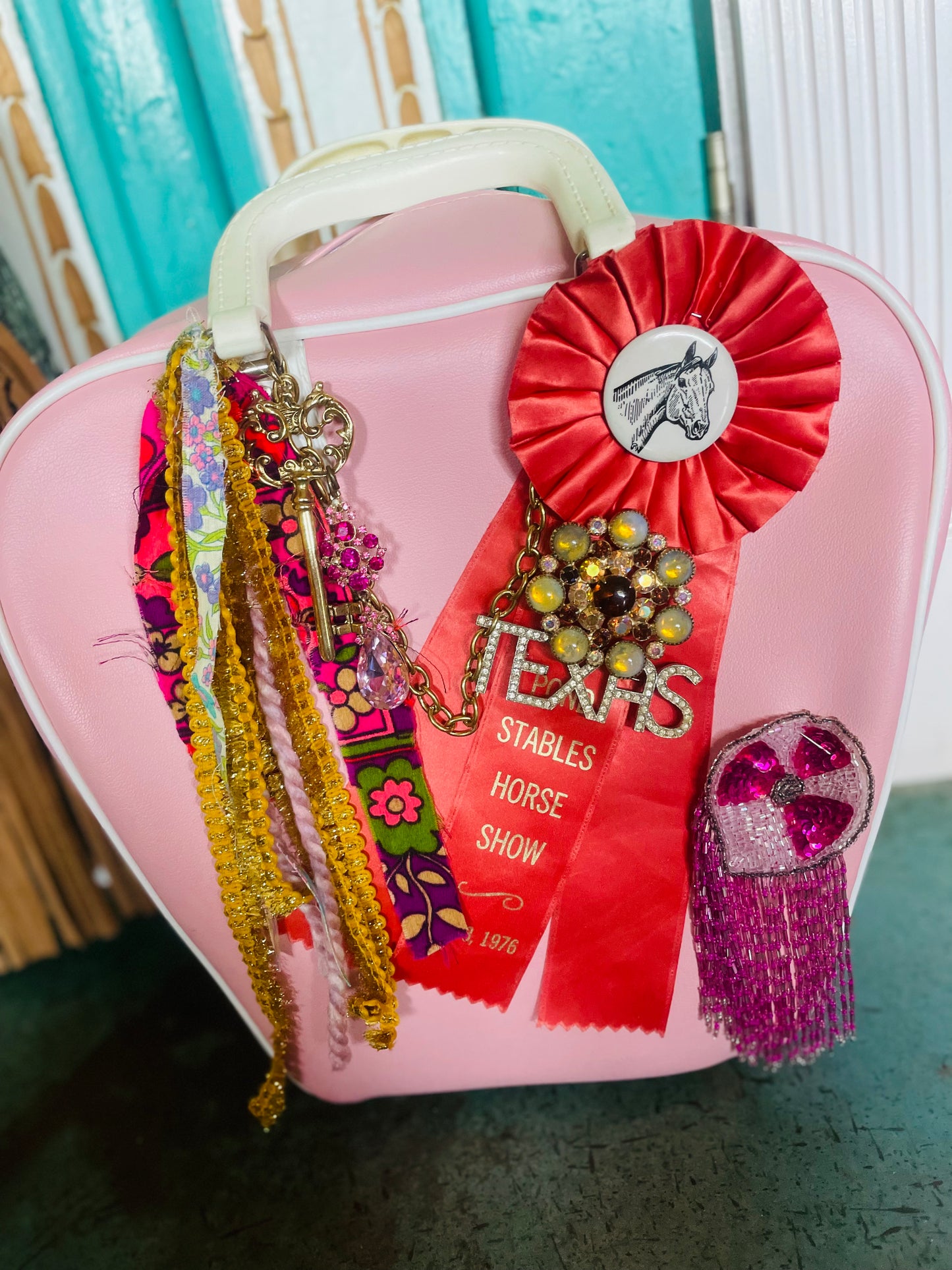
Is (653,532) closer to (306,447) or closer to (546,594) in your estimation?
(546,594)

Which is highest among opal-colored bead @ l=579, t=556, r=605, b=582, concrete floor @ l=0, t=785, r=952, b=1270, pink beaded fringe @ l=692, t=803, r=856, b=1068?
opal-colored bead @ l=579, t=556, r=605, b=582

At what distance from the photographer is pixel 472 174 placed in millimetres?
489

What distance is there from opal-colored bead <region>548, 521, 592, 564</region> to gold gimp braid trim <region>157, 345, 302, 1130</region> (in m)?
0.19

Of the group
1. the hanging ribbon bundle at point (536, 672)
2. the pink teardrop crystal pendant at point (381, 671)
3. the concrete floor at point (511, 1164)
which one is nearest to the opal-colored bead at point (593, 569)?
the hanging ribbon bundle at point (536, 672)

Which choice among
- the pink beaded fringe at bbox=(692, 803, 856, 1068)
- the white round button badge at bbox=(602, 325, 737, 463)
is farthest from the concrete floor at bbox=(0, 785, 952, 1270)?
the white round button badge at bbox=(602, 325, 737, 463)

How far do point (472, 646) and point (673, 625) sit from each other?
12 centimetres

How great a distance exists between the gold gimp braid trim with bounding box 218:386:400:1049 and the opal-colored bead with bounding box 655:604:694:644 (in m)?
0.20

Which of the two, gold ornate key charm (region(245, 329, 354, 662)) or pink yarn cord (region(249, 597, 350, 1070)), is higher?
gold ornate key charm (region(245, 329, 354, 662))

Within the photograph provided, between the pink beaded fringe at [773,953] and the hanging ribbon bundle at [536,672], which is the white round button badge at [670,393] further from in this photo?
the pink beaded fringe at [773,953]

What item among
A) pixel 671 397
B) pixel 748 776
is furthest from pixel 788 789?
pixel 671 397

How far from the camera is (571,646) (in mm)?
441

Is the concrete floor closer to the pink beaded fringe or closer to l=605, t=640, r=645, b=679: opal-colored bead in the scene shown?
the pink beaded fringe

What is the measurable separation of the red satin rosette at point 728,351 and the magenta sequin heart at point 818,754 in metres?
0.13

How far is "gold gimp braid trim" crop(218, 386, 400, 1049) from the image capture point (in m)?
0.46
